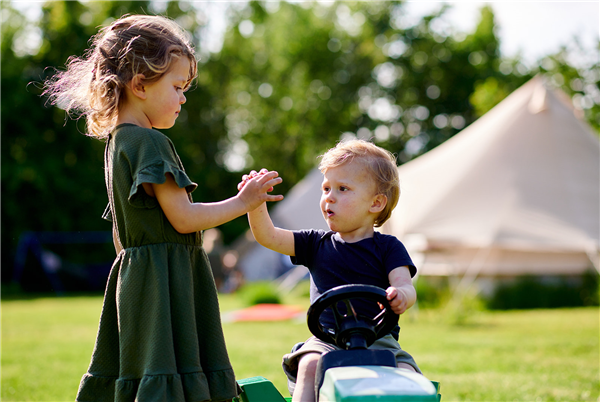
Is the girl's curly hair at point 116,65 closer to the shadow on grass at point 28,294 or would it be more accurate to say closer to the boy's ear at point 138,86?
the boy's ear at point 138,86

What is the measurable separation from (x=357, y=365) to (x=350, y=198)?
82cm

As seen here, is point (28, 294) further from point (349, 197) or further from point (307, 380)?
point (307, 380)

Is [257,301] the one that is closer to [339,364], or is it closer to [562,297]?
[562,297]

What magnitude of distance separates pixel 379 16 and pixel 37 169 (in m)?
18.8

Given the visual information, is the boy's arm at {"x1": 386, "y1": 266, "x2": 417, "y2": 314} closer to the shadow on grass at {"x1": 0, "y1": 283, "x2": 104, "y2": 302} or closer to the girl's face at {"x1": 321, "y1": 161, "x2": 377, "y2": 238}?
the girl's face at {"x1": 321, "y1": 161, "x2": 377, "y2": 238}

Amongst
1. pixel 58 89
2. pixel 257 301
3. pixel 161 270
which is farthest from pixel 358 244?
pixel 257 301

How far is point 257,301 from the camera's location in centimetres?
1291

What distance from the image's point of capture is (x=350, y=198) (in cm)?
270

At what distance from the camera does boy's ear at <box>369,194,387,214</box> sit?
2.75 metres

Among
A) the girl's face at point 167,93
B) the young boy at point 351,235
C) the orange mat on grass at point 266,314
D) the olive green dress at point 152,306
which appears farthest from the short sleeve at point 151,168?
the orange mat on grass at point 266,314

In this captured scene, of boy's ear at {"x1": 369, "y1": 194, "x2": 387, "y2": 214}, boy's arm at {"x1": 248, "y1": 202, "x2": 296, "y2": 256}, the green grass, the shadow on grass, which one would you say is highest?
boy's ear at {"x1": 369, "y1": 194, "x2": 387, "y2": 214}

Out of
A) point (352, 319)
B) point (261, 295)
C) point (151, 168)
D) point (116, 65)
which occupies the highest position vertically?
point (116, 65)

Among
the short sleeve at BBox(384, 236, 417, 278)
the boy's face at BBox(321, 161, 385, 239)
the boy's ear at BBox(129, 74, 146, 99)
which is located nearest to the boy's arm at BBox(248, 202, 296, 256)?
the boy's face at BBox(321, 161, 385, 239)

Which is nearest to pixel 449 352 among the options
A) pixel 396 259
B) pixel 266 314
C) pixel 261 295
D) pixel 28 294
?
pixel 396 259
